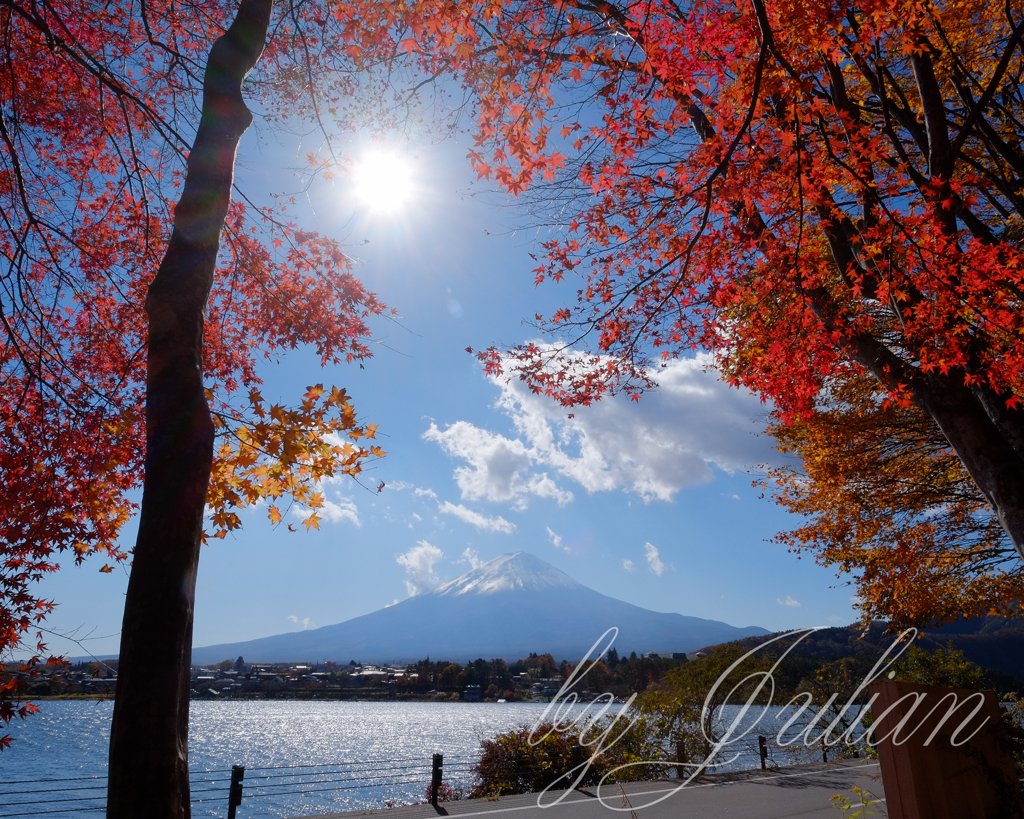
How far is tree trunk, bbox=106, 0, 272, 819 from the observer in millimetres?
2324

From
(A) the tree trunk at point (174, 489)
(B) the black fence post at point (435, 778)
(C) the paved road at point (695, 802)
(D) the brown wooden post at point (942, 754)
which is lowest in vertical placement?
(C) the paved road at point (695, 802)

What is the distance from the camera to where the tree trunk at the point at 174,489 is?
91.5 inches

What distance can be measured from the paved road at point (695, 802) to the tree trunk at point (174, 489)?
277 inches

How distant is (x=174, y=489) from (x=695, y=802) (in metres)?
11.4

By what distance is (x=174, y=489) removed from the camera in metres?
2.73

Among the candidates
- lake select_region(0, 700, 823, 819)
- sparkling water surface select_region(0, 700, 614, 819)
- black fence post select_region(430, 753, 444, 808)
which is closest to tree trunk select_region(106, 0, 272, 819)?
black fence post select_region(430, 753, 444, 808)

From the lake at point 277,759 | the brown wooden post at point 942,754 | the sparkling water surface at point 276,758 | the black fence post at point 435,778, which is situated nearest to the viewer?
the brown wooden post at point 942,754

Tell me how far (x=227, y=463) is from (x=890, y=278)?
5.92 m

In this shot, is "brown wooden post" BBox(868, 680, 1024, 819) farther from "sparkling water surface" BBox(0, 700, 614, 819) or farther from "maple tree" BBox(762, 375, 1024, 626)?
"sparkling water surface" BBox(0, 700, 614, 819)

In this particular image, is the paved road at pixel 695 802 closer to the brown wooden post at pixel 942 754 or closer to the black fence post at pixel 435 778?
the black fence post at pixel 435 778

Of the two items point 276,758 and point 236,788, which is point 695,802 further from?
point 276,758

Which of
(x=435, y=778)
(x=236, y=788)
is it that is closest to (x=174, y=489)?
(x=236, y=788)

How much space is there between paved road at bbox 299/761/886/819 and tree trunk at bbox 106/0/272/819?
703cm

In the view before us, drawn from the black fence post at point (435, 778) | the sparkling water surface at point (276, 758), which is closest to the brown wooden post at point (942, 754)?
the black fence post at point (435, 778)
